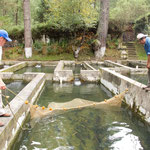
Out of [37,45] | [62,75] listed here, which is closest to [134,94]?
[62,75]

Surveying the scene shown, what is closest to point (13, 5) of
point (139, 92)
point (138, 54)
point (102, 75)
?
→ point (138, 54)

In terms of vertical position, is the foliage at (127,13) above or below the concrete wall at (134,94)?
above

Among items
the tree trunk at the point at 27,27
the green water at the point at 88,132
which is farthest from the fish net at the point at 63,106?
the tree trunk at the point at 27,27

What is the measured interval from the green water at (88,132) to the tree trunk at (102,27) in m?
13.4

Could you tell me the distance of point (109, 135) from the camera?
4.27 meters

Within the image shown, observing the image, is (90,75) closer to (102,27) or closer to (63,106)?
(63,106)

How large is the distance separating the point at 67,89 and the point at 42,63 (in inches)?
345

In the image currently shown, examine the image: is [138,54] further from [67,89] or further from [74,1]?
[67,89]

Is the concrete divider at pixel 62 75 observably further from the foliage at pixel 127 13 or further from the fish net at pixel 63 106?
the foliage at pixel 127 13

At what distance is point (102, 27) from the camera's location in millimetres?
18531

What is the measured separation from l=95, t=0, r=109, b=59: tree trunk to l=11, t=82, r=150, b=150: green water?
13368mm

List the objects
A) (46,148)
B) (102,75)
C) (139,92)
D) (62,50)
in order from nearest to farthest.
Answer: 1. (46,148)
2. (139,92)
3. (102,75)
4. (62,50)

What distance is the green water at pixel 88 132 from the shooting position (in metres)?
3.81

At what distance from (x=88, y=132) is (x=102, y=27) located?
52.0 feet
